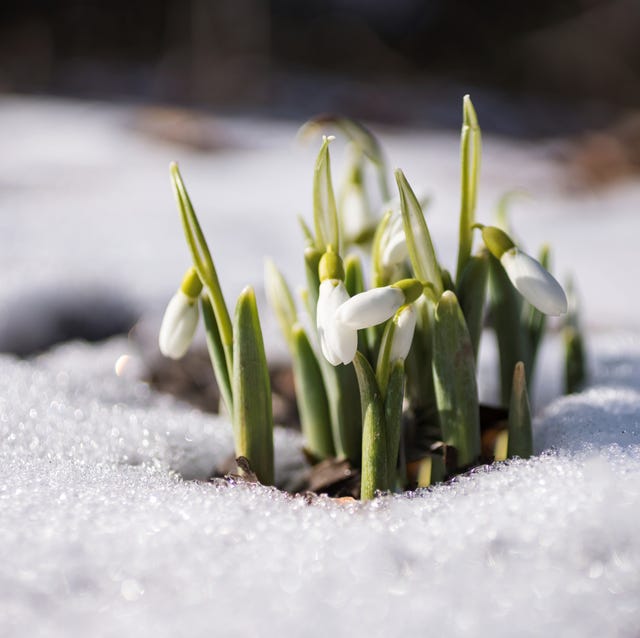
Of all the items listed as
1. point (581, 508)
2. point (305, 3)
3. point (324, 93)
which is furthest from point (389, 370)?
point (305, 3)

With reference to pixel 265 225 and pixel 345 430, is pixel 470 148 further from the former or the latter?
pixel 265 225

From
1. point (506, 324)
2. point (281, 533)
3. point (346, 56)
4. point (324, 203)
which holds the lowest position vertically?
point (281, 533)

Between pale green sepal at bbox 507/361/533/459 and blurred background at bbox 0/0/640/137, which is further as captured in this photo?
blurred background at bbox 0/0/640/137

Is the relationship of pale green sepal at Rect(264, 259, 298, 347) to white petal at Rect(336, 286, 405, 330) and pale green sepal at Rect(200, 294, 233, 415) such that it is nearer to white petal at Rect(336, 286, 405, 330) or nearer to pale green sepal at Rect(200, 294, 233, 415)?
pale green sepal at Rect(200, 294, 233, 415)

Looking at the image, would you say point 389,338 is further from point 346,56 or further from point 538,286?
point 346,56

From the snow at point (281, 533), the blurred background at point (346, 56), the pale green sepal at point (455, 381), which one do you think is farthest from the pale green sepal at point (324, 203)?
the blurred background at point (346, 56)

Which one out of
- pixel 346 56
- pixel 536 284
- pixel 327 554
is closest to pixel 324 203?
pixel 536 284

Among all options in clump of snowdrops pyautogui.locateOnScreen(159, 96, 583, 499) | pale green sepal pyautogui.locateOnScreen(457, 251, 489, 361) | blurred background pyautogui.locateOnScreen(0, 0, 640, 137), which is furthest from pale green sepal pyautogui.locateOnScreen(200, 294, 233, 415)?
blurred background pyautogui.locateOnScreen(0, 0, 640, 137)
